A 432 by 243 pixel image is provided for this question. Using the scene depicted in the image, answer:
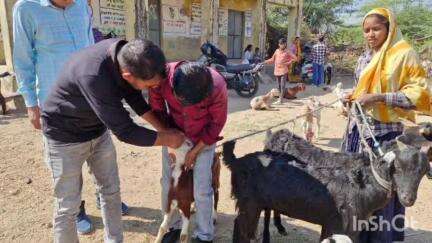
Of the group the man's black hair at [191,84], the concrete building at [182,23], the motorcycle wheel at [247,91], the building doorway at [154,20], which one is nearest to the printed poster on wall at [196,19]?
the concrete building at [182,23]

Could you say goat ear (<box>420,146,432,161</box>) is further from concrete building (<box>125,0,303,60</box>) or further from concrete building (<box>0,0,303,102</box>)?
concrete building (<box>125,0,303,60</box>)

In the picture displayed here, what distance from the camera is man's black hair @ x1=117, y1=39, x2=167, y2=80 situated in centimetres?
198

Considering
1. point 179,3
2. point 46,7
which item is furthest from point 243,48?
point 46,7

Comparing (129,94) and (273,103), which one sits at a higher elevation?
(129,94)

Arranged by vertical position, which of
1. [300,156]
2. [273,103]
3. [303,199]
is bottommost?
[273,103]

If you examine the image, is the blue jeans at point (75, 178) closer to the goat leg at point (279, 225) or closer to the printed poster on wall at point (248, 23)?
the goat leg at point (279, 225)

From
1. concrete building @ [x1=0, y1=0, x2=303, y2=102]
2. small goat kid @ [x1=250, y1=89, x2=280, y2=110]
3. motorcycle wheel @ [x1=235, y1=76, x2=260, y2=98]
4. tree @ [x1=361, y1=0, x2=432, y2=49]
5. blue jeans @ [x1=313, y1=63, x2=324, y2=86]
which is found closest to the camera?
small goat kid @ [x1=250, y1=89, x2=280, y2=110]

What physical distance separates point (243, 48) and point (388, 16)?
44.9 feet

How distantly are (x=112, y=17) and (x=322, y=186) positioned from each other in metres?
9.75

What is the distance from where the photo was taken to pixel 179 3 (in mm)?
13070

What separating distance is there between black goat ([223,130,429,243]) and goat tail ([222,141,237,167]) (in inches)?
3.0

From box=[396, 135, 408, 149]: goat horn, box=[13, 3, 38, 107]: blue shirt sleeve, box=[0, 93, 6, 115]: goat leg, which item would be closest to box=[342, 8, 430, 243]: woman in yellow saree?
box=[396, 135, 408, 149]: goat horn

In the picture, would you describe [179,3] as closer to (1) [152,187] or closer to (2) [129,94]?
(1) [152,187]

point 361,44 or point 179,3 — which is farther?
point 361,44
